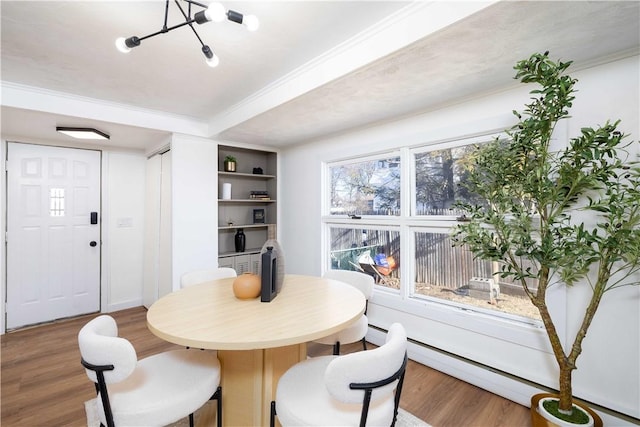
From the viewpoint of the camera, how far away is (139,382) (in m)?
1.35

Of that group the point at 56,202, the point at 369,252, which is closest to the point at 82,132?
the point at 56,202

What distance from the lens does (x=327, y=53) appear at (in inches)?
78.8

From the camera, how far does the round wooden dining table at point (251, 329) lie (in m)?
1.24

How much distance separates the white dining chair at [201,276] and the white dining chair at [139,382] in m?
0.86

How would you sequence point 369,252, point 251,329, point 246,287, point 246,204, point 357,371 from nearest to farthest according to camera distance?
point 357,371 < point 251,329 < point 246,287 < point 369,252 < point 246,204

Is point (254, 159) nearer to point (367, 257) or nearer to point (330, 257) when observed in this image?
point (330, 257)

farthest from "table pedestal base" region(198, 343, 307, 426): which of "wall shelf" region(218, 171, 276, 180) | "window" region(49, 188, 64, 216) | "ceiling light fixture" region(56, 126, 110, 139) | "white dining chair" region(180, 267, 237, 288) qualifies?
"window" region(49, 188, 64, 216)

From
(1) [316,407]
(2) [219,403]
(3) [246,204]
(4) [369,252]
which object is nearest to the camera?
(1) [316,407]

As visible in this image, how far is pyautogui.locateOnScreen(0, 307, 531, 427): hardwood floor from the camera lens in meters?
1.92

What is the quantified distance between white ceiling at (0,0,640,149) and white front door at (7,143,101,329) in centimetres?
67

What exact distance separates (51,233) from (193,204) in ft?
6.04

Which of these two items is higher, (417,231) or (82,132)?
Answer: (82,132)

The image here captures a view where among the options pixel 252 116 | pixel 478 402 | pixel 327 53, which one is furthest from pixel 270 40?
pixel 478 402

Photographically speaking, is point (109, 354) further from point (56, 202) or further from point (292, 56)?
point (56, 202)
